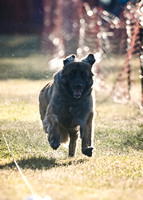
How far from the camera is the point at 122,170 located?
711 cm

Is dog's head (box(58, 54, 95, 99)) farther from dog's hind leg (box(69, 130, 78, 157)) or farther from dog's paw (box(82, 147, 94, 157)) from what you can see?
dog's hind leg (box(69, 130, 78, 157))

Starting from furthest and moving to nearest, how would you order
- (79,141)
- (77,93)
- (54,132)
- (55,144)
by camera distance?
(79,141)
(54,132)
(55,144)
(77,93)

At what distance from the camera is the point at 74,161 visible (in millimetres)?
7801

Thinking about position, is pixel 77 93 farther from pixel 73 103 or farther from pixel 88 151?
pixel 88 151

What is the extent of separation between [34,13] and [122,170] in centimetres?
3283

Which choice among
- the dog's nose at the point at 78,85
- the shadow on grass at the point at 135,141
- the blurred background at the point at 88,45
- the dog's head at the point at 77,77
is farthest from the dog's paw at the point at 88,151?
the blurred background at the point at 88,45

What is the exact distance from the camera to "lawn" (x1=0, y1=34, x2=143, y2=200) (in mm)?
5688

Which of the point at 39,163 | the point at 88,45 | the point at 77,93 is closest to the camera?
the point at 39,163

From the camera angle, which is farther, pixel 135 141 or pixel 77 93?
pixel 135 141

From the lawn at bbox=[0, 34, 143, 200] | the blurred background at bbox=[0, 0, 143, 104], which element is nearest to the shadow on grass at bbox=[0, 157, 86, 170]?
the lawn at bbox=[0, 34, 143, 200]

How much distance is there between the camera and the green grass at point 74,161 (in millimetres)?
5711

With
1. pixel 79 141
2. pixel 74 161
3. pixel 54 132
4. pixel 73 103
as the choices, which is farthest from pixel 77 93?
pixel 79 141

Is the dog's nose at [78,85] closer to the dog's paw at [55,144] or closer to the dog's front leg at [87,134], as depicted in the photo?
the dog's front leg at [87,134]

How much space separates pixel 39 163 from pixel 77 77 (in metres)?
1.23
